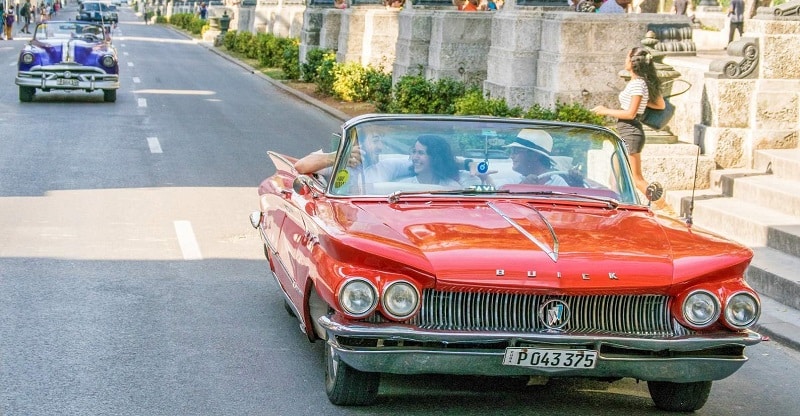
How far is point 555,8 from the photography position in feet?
60.4

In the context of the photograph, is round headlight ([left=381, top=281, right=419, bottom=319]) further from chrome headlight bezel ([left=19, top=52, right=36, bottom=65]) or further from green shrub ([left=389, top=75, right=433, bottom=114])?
chrome headlight bezel ([left=19, top=52, right=36, bottom=65])

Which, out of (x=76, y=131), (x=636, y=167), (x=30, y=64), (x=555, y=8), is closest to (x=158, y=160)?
(x=76, y=131)

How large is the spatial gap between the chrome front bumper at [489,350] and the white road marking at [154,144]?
12857 mm

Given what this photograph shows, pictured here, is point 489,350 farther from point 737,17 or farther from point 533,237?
point 737,17

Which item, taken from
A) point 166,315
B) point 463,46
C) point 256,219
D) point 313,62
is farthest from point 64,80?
point 166,315

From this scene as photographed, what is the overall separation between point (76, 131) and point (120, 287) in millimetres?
12043

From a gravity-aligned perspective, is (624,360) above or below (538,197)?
below

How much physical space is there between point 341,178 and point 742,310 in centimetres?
238

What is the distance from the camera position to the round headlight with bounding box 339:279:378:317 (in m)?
5.84

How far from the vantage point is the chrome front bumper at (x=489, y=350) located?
5789 mm

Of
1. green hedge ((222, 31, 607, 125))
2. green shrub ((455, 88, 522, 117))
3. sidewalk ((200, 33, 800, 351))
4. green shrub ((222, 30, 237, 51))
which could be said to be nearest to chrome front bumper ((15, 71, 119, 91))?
green hedge ((222, 31, 607, 125))

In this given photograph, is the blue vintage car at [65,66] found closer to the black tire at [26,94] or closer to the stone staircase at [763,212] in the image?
the black tire at [26,94]

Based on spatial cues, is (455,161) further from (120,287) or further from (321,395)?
(120,287)

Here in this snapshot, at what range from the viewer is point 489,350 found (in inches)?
229
